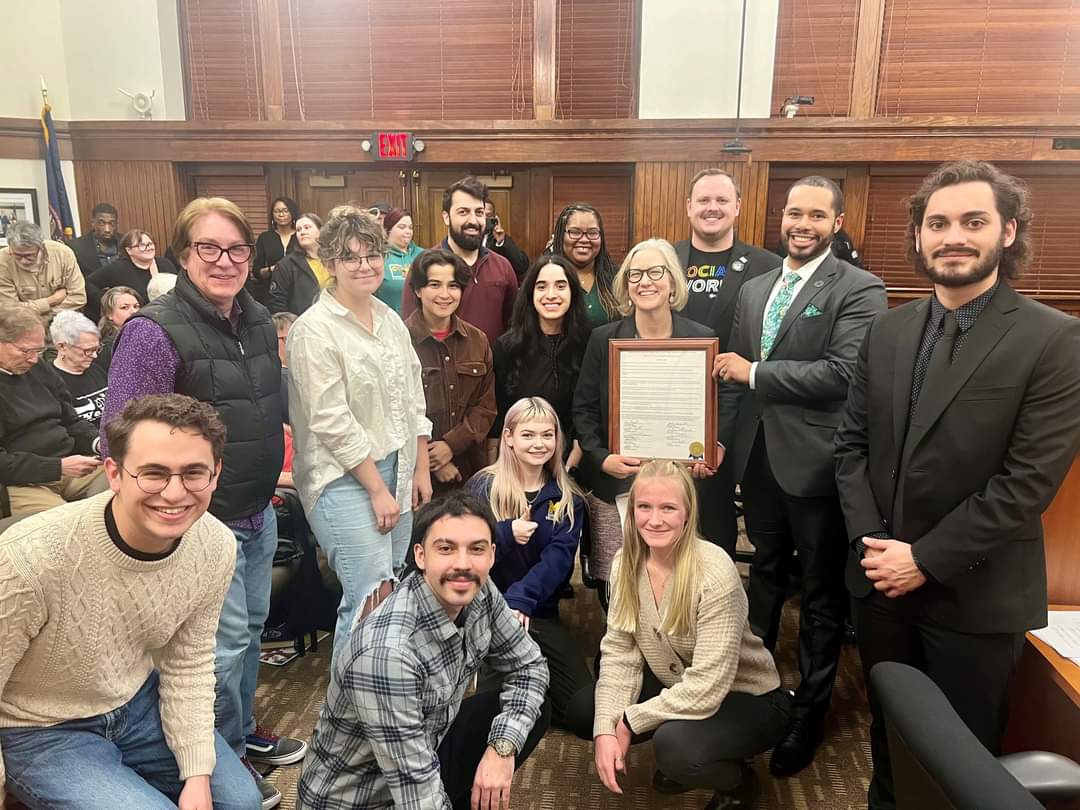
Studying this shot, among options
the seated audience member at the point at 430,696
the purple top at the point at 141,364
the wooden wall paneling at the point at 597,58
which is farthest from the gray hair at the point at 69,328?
the wooden wall paneling at the point at 597,58

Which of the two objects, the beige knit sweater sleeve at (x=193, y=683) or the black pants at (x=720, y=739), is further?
the black pants at (x=720, y=739)

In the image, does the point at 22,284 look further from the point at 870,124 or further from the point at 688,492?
the point at 870,124

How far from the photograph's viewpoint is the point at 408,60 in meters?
5.82

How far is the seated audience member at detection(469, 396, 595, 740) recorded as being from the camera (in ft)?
7.66

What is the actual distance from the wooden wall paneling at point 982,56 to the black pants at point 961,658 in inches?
199

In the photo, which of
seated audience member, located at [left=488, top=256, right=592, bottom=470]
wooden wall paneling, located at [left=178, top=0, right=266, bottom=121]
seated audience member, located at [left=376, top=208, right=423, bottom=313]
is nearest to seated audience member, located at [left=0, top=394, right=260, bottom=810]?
seated audience member, located at [left=488, top=256, right=592, bottom=470]

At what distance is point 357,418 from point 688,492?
998 mm

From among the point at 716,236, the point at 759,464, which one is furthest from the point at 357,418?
the point at 716,236

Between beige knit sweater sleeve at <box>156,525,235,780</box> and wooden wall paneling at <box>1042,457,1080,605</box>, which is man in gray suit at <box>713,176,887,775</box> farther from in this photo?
beige knit sweater sleeve at <box>156,525,235,780</box>

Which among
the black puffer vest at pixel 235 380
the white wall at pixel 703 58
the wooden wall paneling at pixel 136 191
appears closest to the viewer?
the black puffer vest at pixel 235 380

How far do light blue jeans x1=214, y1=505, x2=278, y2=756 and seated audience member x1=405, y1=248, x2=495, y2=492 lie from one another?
2.57 feet

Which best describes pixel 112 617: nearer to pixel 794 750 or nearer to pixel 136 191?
pixel 794 750

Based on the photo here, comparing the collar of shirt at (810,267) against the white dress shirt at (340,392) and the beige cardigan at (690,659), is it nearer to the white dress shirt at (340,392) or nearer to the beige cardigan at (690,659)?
the beige cardigan at (690,659)

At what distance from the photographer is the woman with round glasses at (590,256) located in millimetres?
2898
